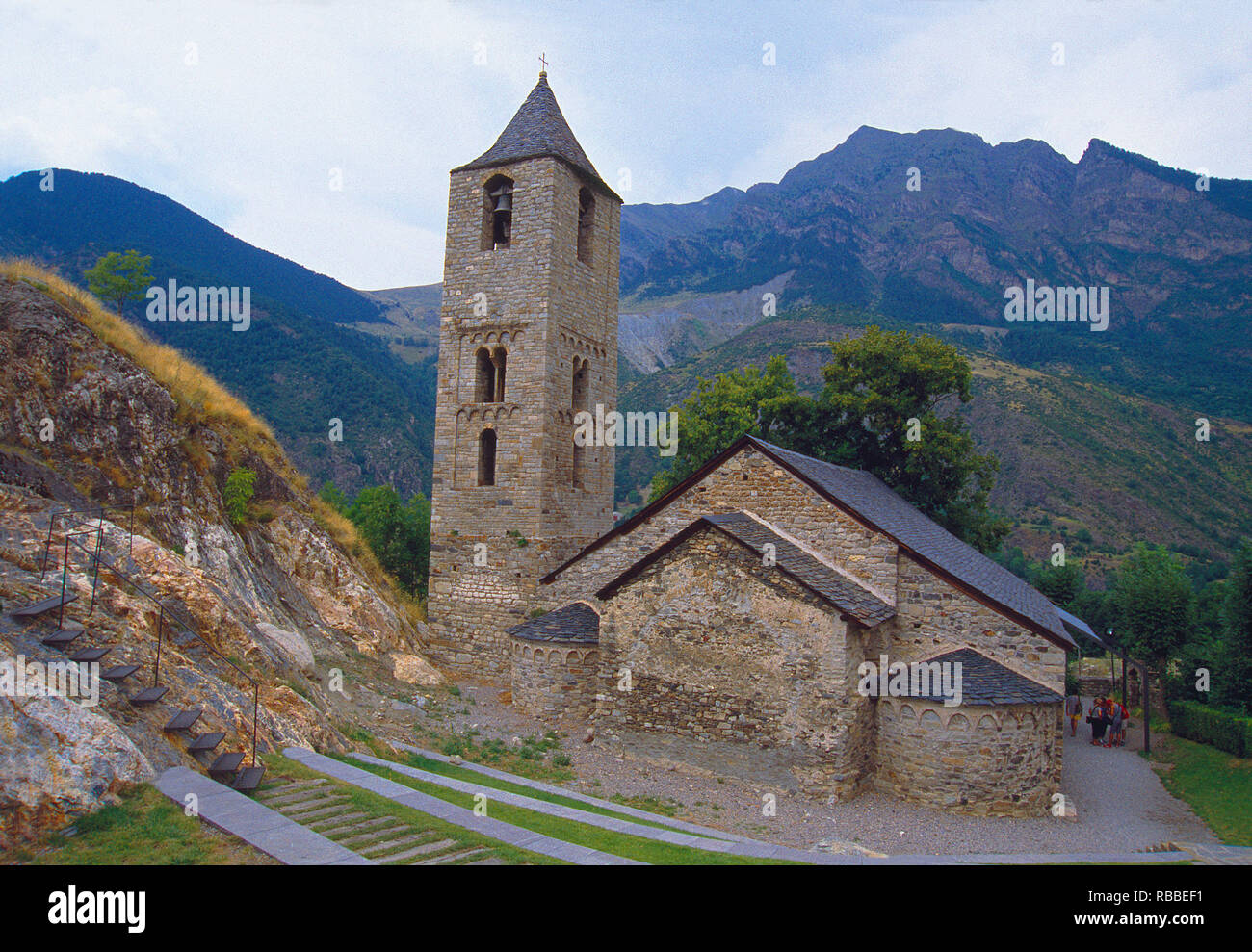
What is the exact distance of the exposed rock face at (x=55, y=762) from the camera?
6230 millimetres

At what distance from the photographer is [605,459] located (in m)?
24.7

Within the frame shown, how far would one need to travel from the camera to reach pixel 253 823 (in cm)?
684

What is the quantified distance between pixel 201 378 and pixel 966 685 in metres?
17.9

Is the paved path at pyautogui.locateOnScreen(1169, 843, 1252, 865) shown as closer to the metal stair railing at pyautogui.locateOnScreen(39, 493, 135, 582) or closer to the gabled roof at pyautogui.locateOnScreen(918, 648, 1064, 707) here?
the gabled roof at pyautogui.locateOnScreen(918, 648, 1064, 707)

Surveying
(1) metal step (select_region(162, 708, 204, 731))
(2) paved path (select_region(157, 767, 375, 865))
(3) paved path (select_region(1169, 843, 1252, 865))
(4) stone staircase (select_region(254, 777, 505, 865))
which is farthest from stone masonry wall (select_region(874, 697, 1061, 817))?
(1) metal step (select_region(162, 708, 204, 731))

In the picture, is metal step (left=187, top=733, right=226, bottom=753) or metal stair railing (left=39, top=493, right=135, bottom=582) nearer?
metal step (left=187, top=733, right=226, bottom=753)

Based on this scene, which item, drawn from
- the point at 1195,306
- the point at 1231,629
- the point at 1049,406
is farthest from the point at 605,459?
the point at 1195,306

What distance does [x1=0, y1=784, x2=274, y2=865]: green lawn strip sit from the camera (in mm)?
6051

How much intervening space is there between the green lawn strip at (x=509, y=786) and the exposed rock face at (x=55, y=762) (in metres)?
5.31

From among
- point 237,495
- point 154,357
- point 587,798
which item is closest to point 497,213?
point 154,357

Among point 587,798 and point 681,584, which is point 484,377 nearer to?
point 681,584

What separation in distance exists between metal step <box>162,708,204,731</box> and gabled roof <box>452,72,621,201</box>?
18.6 meters

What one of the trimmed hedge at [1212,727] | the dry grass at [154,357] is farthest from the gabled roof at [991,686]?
the dry grass at [154,357]
